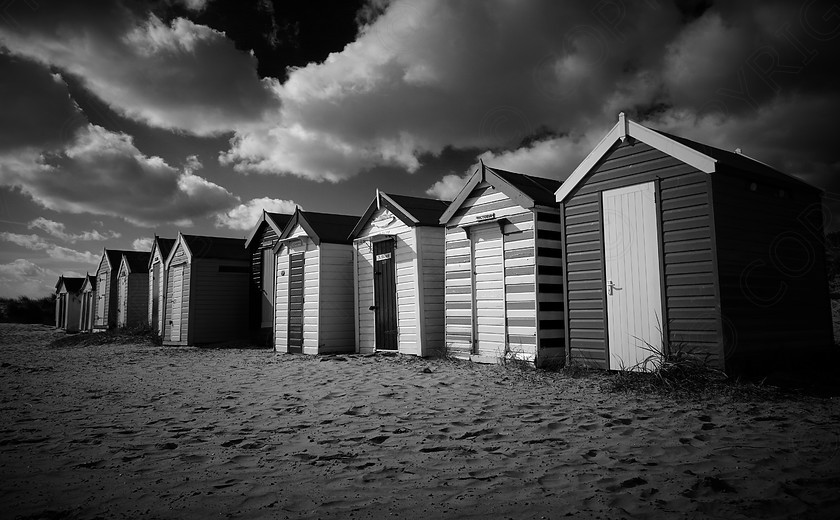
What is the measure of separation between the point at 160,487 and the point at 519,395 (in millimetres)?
4686

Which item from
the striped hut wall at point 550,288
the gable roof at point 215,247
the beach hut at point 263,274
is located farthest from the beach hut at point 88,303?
the striped hut wall at point 550,288

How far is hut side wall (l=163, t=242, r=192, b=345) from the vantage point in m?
18.3

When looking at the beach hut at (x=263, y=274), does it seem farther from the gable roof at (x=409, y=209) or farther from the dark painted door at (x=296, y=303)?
the gable roof at (x=409, y=209)

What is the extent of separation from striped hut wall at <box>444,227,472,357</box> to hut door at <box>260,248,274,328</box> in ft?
26.6

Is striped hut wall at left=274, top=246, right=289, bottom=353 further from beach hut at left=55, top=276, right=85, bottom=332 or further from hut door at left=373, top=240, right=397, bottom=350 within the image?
beach hut at left=55, top=276, right=85, bottom=332

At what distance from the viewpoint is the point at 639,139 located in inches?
331

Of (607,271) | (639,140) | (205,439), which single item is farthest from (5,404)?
(639,140)

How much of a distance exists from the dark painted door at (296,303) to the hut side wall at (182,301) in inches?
215

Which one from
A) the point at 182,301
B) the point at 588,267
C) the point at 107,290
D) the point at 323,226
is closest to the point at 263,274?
the point at 182,301

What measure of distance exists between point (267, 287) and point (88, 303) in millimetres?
22941

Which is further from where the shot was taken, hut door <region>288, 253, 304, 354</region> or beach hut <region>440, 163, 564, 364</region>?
hut door <region>288, 253, 304, 354</region>

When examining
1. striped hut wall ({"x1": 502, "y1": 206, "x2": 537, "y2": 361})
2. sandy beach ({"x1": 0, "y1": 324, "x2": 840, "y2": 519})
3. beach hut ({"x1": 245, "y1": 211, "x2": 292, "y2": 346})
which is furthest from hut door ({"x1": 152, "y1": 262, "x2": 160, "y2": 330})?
striped hut wall ({"x1": 502, "y1": 206, "x2": 537, "y2": 361})

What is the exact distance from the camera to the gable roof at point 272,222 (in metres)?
17.0

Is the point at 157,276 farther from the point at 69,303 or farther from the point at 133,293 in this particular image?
the point at 69,303
